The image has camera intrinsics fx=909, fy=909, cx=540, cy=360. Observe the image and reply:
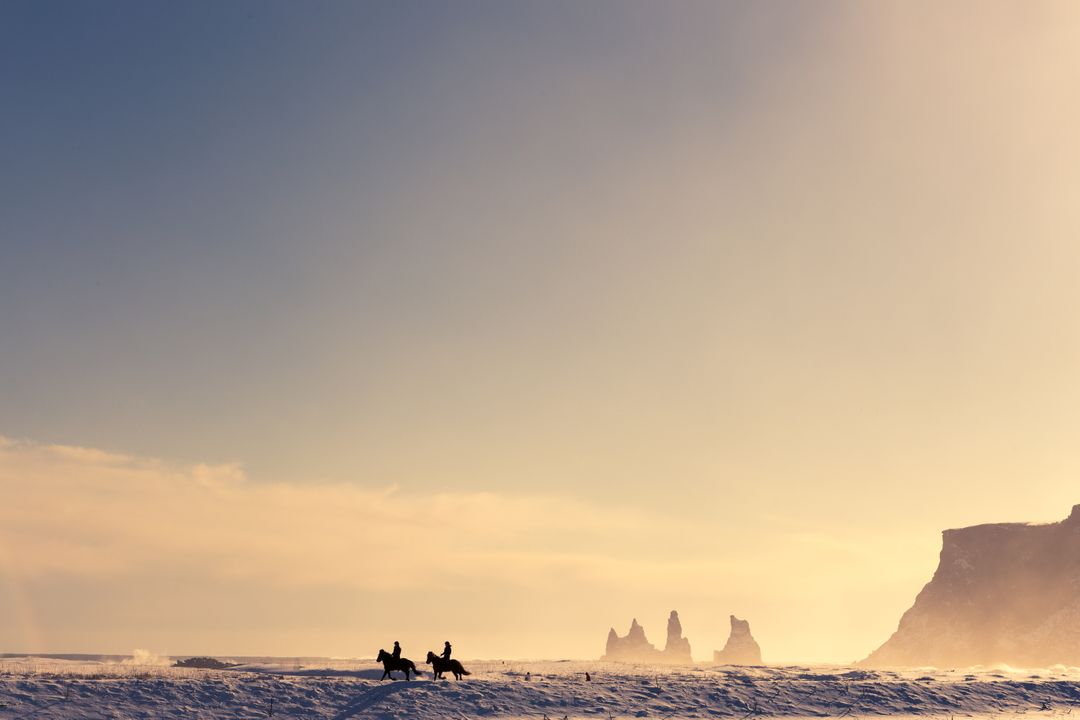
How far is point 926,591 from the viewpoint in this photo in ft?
529

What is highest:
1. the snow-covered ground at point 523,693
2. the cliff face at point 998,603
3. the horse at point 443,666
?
the cliff face at point 998,603

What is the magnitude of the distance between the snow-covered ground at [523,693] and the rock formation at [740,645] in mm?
149585

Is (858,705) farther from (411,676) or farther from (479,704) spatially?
(411,676)

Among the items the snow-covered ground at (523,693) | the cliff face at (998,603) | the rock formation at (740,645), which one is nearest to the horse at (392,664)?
the snow-covered ground at (523,693)

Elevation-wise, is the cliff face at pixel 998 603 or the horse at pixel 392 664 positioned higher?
the cliff face at pixel 998 603

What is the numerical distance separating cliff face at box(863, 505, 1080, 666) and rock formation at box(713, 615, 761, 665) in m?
40.0

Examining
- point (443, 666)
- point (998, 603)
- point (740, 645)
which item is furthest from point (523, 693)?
point (740, 645)

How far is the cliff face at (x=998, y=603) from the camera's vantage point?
139125 mm

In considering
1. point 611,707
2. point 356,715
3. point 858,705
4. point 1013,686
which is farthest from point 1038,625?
point 356,715

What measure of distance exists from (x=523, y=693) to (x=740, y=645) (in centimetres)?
16770

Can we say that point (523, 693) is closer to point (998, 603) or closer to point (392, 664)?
point (392, 664)

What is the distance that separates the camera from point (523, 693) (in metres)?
40.5

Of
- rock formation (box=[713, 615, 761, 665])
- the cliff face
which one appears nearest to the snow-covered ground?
the cliff face

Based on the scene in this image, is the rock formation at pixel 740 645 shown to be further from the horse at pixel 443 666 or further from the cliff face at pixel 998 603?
the horse at pixel 443 666
